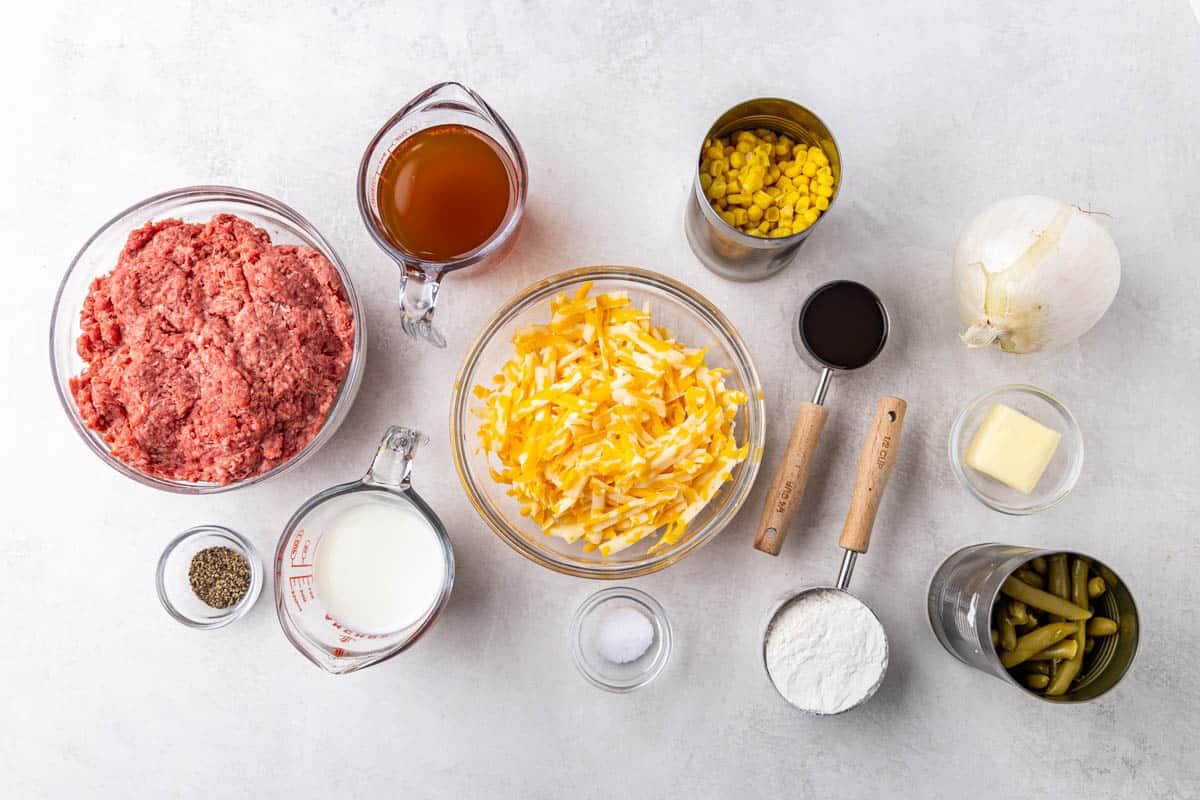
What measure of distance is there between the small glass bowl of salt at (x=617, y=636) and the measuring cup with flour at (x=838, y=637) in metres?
0.25

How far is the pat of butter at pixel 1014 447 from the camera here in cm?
167

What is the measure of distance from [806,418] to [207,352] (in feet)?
4.10

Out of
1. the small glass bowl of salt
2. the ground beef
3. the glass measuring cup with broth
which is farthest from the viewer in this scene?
the small glass bowl of salt

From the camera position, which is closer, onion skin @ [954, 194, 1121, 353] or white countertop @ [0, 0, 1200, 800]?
onion skin @ [954, 194, 1121, 353]

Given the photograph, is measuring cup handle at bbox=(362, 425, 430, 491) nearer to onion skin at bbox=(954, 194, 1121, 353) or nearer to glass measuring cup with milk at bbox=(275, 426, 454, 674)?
glass measuring cup with milk at bbox=(275, 426, 454, 674)

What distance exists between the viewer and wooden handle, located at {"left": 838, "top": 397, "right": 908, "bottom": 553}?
1.66 metres

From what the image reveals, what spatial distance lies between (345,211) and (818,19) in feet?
4.04

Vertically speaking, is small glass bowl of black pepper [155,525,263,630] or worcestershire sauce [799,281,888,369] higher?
worcestershire sauce [799,281,888,369]

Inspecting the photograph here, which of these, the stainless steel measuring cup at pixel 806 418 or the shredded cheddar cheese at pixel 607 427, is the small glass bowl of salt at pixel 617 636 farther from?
the stainless steel measuring cup at pixel 806 418

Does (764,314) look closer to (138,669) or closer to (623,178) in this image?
(623,178)

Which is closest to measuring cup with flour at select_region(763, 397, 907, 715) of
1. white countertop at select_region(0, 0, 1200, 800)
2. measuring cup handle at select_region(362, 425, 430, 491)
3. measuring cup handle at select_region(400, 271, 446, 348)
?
white countertop at select_region(0, 0, 1200, 800)

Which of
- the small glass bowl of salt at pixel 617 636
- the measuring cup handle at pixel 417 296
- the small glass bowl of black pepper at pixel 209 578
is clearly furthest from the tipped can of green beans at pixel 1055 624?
the small glass bowl of black pepper at pixel 209 578

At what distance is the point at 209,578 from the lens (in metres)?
1.72

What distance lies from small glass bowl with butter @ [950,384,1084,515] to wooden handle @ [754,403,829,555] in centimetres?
36
